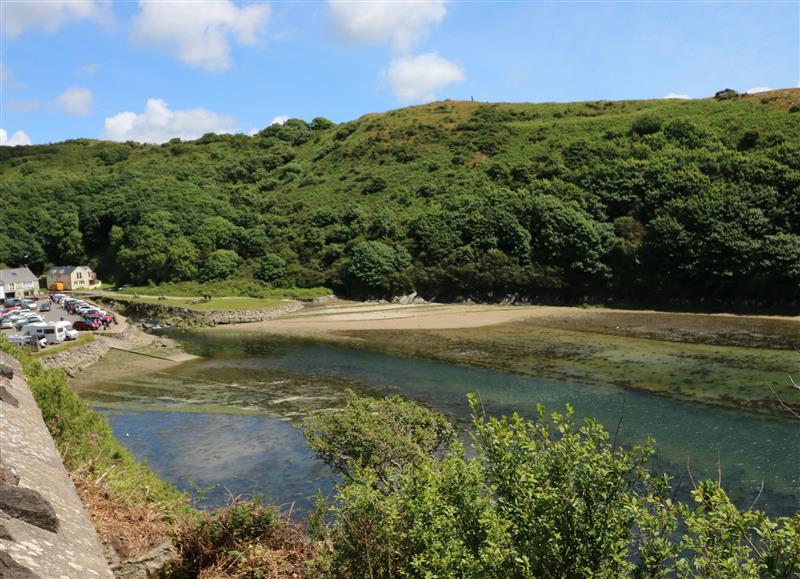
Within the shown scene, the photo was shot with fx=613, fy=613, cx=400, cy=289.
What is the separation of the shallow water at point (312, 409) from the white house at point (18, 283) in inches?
2644

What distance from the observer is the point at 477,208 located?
97875mm

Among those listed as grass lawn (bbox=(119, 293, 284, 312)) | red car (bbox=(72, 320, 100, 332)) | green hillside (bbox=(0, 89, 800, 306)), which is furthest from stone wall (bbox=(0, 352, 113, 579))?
green hillside (bbox=(0, 89, 800, 306))

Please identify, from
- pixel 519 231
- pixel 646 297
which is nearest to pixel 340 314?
pixel 519 231

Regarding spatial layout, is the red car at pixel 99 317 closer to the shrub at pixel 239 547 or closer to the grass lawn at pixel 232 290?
the grass lawn at pixel 232 290

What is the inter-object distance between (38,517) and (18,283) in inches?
4436

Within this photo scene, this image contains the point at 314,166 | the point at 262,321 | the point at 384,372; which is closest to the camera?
the point at 384,372

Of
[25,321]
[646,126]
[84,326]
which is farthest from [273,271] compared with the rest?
[646,126]

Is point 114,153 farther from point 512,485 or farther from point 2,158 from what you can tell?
point 512,485

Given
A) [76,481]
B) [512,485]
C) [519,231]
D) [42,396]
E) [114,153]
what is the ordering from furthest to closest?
[114,153] → [519,231] → [42,396] → [76,481] → [512,485]

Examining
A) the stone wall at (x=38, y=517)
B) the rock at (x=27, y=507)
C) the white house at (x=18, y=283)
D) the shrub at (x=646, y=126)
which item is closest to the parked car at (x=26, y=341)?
the stone wall at (x=38, y=517)

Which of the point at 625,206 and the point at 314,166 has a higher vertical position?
the point at 314,166

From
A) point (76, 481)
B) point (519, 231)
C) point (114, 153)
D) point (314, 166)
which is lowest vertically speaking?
point (76, 481)

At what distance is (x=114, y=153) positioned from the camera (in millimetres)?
182875

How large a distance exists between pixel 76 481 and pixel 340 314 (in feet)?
225
